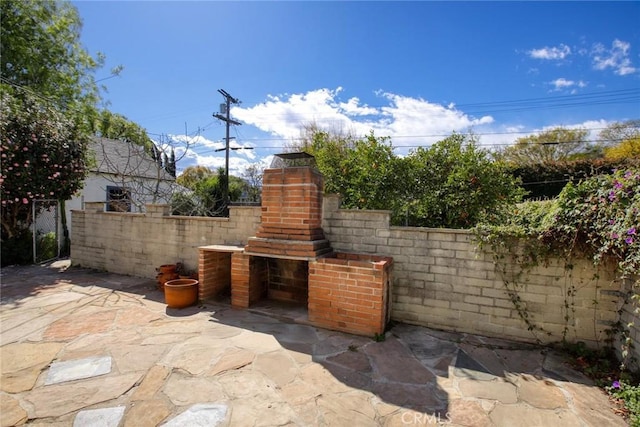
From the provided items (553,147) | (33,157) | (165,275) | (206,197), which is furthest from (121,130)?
(553,147)

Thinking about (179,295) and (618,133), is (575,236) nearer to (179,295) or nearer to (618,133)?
(179,295)

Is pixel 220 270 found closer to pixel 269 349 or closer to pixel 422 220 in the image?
pixel 269 349

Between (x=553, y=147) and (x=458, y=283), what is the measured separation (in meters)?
27.1

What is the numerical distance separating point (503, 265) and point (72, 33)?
1799 centimetres

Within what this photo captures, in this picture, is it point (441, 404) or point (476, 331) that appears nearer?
point (441, 404)

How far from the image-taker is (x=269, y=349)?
321cm

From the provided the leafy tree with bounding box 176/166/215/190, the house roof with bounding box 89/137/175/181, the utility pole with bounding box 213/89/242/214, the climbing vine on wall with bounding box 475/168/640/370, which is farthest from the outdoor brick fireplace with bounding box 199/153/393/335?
the leafy tree with bounding box 176/166/215/190

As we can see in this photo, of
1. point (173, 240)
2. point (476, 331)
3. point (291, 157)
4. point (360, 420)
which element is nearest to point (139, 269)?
point (173, 240)

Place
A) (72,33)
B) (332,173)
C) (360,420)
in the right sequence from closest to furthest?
(360,420), (332,173), (72,33)

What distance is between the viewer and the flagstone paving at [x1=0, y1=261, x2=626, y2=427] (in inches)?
86.0

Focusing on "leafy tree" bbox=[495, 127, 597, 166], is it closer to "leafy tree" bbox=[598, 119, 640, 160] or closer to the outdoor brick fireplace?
"leafy tree" bbox=[598, 119, 640, 160]

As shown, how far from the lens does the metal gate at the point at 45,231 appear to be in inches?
308

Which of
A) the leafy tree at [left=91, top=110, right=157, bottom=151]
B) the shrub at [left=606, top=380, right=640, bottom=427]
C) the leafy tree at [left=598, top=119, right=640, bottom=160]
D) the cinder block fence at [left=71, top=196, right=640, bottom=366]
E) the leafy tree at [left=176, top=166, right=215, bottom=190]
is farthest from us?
the leafy tree at [left=176, top=166, right=215, bottom=190]

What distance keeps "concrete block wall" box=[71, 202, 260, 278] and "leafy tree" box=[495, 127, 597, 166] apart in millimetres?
24152
